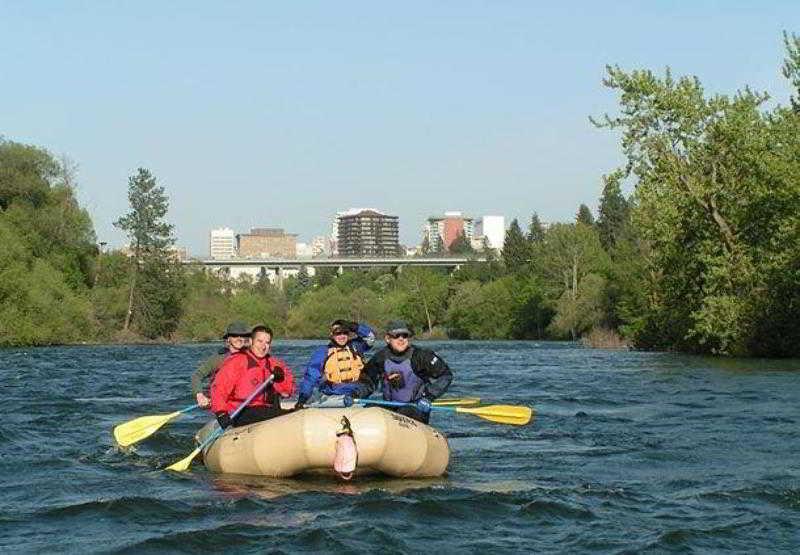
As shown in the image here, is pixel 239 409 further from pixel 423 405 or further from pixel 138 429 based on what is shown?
pixel 423 405

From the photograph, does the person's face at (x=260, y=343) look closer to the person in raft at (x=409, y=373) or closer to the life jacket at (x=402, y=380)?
the person in raft at (x=409, y=373)

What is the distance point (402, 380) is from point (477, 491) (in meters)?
1.86

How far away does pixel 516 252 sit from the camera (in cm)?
11581

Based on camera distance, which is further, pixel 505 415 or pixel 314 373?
pixel 505 415

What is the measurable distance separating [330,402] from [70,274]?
55.7 meters

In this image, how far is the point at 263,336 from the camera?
13.0 m

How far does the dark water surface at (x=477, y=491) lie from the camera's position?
30.9ft

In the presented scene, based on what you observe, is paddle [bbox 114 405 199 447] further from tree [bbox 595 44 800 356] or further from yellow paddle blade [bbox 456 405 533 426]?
tree [bbox 595 44 800 356]

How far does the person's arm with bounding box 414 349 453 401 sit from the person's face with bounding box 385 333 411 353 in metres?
0.22

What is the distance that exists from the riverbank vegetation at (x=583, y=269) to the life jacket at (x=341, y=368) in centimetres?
2215

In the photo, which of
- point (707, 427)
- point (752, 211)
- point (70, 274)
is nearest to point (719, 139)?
point (752, 211)

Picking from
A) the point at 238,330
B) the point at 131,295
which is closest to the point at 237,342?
the point at 238,330

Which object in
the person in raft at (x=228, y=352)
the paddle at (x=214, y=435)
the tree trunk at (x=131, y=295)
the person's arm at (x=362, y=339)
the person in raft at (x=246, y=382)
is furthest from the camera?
the tree trunk at (x=131, y=295)

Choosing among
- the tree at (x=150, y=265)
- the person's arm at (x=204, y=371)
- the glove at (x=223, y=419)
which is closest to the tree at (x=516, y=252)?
the tree at (x=150, y=265)
